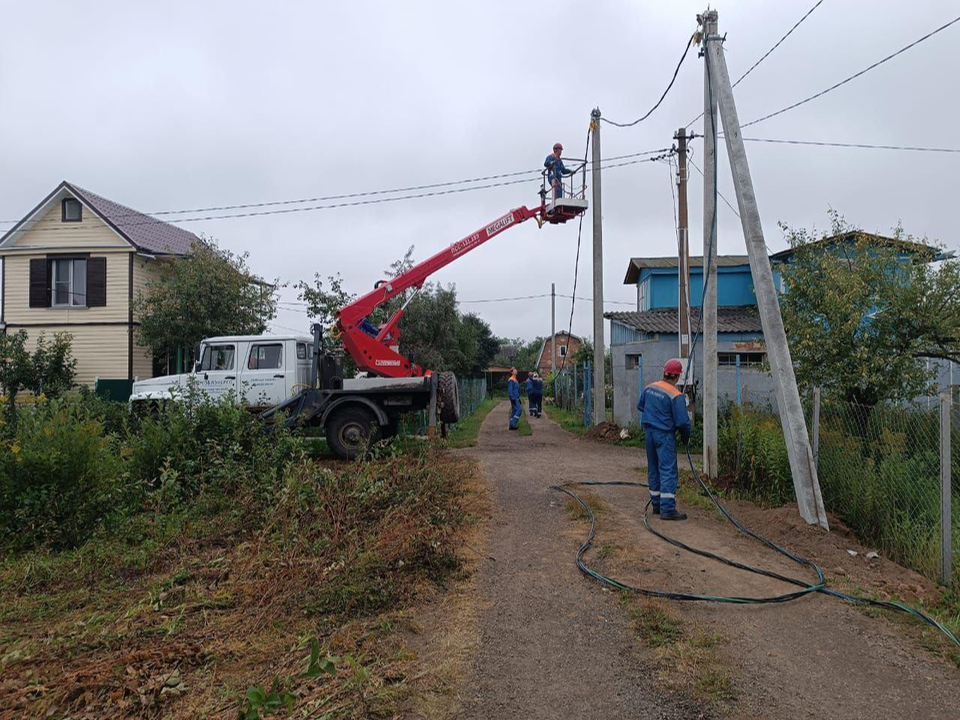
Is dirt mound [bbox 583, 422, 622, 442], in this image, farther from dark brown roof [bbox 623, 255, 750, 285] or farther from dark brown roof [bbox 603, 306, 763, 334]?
dark brown roof [bbox 623, 255, 750, 285]

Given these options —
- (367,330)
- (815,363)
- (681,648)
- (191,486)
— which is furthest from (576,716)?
(367,330)

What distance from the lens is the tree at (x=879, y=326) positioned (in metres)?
10.1

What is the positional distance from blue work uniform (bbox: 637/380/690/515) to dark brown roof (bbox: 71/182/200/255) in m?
18.5

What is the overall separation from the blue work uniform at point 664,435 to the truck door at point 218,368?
327 inches

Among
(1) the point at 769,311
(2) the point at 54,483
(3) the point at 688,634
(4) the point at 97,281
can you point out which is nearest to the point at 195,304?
(4) the point at 97,281

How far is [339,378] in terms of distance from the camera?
527 inches

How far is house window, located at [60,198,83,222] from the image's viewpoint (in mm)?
22938

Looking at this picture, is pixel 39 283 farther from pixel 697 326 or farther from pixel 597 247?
pixel 697 326

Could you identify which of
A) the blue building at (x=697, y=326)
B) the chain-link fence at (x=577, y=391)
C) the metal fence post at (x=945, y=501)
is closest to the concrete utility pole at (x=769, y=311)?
the metal fence post at (x=945, y=501)

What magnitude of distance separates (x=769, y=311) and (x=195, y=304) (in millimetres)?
17095

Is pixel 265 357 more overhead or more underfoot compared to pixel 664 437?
more overhead

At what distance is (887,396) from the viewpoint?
10438mm

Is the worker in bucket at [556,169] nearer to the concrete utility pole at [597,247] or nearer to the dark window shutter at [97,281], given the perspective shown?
Answer: the concrete utility pole at [597,247]

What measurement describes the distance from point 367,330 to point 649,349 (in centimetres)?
795
